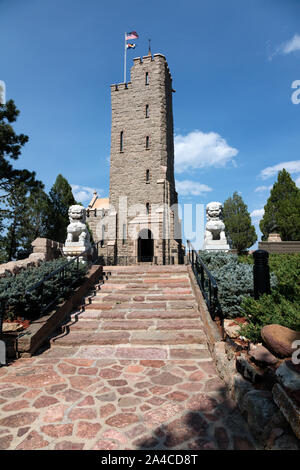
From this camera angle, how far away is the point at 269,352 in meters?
3.03

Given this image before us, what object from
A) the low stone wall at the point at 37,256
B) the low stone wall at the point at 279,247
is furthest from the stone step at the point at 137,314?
the low stone wall at the point at 279,247

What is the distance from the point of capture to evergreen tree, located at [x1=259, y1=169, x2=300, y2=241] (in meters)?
23.0

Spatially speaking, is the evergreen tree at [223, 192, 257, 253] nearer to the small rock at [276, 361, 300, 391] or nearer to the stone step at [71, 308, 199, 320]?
the stone step at [71, 308, 199, 320]

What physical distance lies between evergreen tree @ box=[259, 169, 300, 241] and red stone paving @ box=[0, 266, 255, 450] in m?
21.3

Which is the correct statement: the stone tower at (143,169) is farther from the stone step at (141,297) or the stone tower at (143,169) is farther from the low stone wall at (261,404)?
the low stone wall at (261,404)

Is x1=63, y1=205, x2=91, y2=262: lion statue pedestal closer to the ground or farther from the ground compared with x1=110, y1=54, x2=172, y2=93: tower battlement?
closer to the ground

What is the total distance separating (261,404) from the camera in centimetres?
240

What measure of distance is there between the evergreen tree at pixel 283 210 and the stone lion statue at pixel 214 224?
52.7 feet

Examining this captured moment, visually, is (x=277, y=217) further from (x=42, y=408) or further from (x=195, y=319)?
(x=42, y=408)

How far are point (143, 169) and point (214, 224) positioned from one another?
39.2 feet

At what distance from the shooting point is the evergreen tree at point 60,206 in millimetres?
25422

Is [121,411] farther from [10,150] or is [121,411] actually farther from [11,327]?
[10,150]

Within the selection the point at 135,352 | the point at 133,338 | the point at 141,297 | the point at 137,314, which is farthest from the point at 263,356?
the point at 141,297

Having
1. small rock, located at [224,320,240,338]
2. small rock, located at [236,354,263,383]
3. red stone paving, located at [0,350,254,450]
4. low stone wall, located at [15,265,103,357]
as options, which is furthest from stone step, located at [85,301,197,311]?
small rock, located at [236,354,263,383]
